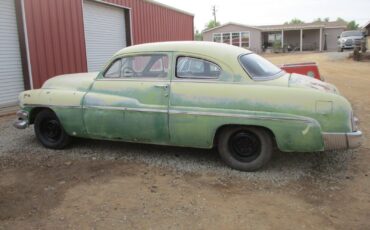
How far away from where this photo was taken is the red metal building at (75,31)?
31.1 feet

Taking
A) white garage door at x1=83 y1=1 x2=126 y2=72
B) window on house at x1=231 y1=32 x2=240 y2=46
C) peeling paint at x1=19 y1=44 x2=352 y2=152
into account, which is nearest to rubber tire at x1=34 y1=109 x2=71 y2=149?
peeling paint at x1=19 y1=44 x2=352 y2=152

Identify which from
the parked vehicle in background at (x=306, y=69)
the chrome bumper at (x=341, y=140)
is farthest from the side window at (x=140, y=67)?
the parked vehicle in background at (x=306, y=69)

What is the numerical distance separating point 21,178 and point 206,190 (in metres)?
2.32

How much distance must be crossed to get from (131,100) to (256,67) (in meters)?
1.73

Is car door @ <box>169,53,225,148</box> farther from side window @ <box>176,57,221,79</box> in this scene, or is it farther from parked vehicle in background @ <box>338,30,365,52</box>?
parked vehicle in background @ <box>338,30,365,52</box>

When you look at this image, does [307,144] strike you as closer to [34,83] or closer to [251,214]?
[251,214]

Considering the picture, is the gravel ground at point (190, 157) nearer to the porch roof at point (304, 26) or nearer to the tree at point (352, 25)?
the porch roof at point (304, 26)

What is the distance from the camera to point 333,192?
4.09 meters

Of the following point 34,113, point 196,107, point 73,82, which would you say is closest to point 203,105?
point 196,107

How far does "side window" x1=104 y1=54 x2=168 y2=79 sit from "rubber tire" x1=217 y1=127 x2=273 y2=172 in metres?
1.17

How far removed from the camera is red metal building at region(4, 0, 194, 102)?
9484 mm

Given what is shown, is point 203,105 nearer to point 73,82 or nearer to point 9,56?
point 73,82

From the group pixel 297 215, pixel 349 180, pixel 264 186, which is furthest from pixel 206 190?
pixel 349 180

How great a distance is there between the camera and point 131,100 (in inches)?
198
